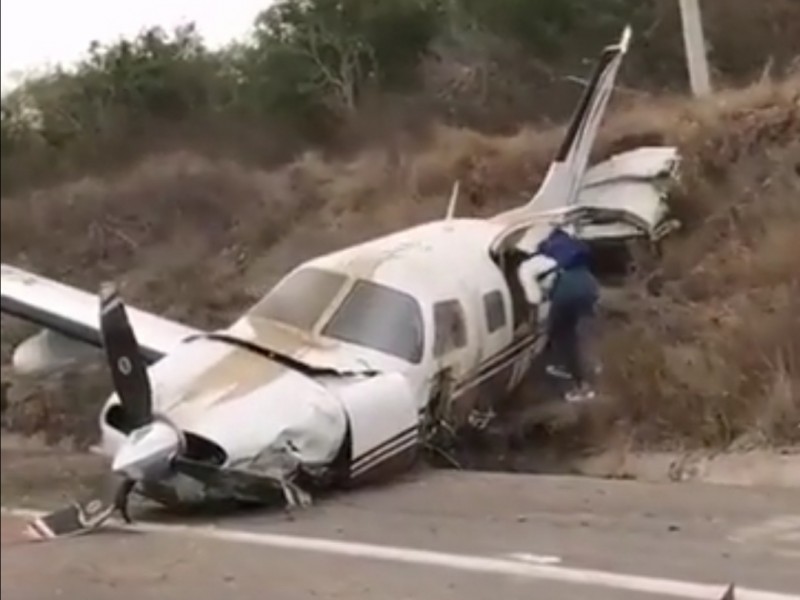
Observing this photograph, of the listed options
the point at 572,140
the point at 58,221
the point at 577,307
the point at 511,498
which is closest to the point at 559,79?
the point at 572,140

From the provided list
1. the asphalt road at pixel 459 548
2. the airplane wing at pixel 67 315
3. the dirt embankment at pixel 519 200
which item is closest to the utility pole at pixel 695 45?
the dirt embankment at pixel 519 200

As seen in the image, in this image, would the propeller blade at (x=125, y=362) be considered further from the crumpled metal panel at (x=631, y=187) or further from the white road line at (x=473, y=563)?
the crumpled metal panel at (x=631, y=187)

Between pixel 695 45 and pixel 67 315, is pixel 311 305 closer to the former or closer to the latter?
pixel 67 315

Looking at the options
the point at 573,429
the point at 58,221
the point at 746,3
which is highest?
Result: the point at 746,3

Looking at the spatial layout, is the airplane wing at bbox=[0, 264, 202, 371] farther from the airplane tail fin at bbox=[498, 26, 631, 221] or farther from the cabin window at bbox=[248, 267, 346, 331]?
the airplane tail fin at bbox=[498, 26, 631, 221]

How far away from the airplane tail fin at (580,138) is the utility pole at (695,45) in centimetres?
4

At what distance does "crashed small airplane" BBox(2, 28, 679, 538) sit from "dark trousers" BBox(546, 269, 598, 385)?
0.7 inches

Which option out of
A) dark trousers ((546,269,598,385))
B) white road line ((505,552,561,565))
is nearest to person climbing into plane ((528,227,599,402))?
A: dark trousers ((546,269,598,385))

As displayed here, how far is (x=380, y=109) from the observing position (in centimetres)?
105

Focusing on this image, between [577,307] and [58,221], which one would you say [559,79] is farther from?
[58,221]

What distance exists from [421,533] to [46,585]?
32 centimetres

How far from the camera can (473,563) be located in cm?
101

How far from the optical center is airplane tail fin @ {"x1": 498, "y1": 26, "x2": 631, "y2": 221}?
0.95 meters

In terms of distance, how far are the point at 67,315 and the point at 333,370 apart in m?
0.23
